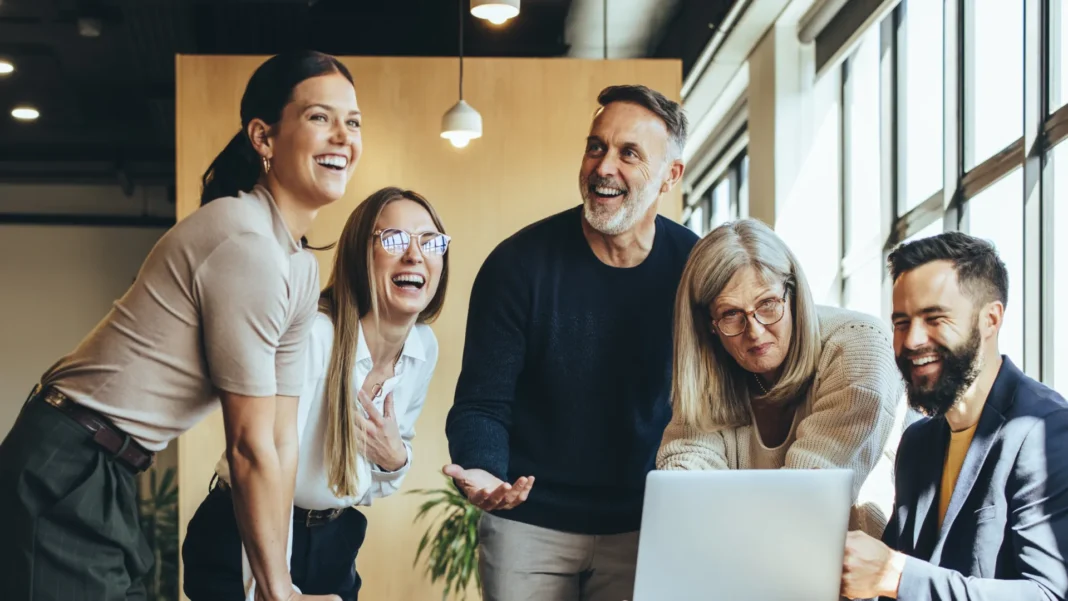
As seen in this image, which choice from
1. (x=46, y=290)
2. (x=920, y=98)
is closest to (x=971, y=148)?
(x=920, y=98)

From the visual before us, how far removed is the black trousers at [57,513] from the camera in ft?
6.55

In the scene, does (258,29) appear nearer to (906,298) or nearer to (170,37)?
(170,37)

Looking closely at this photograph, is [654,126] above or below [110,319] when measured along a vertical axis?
above

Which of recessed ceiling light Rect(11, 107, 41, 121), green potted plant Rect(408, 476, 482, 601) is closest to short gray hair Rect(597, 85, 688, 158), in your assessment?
green potted plant Rect(408, 476, 482, 601)

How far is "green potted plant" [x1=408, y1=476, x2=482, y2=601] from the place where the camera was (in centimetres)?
606

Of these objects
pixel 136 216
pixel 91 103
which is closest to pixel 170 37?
pixel 91 103

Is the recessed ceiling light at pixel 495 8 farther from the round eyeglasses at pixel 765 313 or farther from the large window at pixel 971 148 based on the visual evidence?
the round eyeglasses at pixel 765 313

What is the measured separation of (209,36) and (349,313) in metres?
5.44

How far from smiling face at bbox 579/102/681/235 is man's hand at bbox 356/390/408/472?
2.45ft

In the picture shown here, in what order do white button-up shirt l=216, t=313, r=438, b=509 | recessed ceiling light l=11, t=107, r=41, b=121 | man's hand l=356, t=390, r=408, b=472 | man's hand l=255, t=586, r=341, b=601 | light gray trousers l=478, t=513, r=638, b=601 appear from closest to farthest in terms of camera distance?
man's hand l=255, t=586, r=341, b=601, light gray trousers l=478, t=513, r=638, b=601, white button-up shirt l=216, t=313, r=438, b=509, man's hand l=356, t=390, r=408, b=472, recessed ceiling light l=11, t=107, r=41, b=121

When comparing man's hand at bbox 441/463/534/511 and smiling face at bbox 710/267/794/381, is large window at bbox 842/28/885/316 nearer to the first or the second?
smiling face at bbox 710/267/794/381

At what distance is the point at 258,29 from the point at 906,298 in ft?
20.7

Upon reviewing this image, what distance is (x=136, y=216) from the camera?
1280 centimetres

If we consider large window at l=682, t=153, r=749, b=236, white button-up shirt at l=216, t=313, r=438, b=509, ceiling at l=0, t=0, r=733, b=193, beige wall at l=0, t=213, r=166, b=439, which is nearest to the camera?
white button-up shirt at l=216, t=313, r=438, b=509
